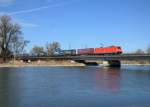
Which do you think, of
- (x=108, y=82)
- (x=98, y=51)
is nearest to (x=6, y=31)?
(x=98, y=51)

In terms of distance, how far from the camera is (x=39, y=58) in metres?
172

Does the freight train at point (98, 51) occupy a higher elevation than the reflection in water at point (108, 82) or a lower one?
higher

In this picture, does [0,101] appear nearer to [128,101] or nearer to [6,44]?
[128,101]

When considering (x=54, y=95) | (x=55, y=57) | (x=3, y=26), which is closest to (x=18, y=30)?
(x=3, y=26)

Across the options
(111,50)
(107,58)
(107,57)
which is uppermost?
(111,50)

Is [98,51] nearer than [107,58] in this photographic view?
No

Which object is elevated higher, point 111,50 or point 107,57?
point 111,50

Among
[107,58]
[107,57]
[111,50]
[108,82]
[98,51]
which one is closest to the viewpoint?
[108,82]

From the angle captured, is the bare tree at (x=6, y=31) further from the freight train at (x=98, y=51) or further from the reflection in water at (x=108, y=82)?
the reflection in water at (x=108, y=82)

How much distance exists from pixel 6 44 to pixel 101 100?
112003 millimetres

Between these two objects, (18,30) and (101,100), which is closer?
(101,100)

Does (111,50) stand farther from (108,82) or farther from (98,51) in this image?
(108,82)

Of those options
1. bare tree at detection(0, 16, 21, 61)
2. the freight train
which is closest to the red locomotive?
the freight train

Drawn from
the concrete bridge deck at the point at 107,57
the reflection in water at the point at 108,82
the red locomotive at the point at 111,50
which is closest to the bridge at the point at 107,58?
Answer: the concrete bridge deck at the point at 107,57
